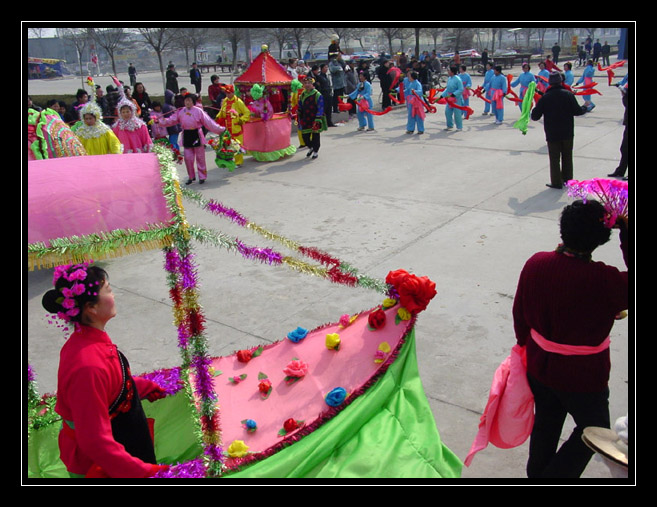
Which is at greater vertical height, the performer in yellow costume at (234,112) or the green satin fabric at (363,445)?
the performer in yellow costume at (234,112)

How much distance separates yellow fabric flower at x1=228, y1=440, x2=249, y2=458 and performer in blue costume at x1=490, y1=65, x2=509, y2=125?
42.5ft

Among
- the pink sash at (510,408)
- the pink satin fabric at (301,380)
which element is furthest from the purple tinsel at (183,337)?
the pink sash at (510,408)

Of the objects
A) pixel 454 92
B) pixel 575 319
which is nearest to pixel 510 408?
pixel 575 319

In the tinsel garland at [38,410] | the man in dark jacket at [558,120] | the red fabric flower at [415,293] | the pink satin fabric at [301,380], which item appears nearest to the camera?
the pink satin fabric at [301,380]

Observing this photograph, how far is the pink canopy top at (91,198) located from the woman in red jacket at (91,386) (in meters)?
0.21

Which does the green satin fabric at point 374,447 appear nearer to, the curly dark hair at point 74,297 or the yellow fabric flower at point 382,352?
the yellow fabric flower at point 382,352

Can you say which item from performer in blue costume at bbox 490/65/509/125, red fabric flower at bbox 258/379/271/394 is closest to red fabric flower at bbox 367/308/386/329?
red fabric flower at bbox 258/379/271/394

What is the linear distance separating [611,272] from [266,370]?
218 cm

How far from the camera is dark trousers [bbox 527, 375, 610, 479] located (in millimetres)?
2604

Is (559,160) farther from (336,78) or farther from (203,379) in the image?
(336,78)

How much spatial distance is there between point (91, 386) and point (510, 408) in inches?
Result: 73.7

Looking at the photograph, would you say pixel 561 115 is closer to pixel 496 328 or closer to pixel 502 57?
pixel 496 328

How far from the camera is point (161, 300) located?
18.9ft

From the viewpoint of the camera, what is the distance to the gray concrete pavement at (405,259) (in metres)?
4.29
